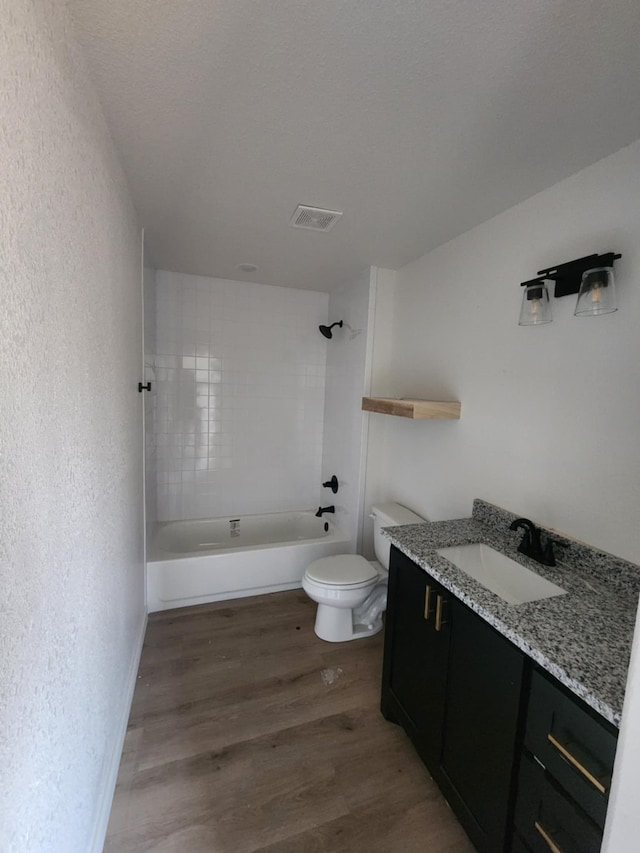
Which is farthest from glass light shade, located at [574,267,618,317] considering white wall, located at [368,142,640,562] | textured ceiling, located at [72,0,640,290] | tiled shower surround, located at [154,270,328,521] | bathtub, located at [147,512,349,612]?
tiled shower surround, located at [154,270,328,521]

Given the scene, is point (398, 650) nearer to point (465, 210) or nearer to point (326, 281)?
point (465, 210)

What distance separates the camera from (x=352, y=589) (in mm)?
2004

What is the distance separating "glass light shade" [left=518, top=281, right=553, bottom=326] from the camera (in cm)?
134

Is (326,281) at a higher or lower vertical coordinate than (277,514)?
higher

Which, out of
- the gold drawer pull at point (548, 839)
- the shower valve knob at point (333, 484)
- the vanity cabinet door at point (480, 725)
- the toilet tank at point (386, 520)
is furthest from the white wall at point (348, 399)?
the gold drawer pull at point (548, 839)

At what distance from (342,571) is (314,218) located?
6.30 ft

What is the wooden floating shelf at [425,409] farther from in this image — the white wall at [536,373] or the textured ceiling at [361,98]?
the textured ceiling at [361,98]

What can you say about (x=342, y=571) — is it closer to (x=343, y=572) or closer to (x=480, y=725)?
(x=343, y=572)

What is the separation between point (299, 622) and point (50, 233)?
2.27 meters

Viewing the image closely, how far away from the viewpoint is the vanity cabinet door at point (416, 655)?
A: 125cm

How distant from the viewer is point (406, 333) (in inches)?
94.5

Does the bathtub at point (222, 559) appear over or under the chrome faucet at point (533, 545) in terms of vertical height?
under

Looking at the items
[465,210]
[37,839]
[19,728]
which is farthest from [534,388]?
[37,839]

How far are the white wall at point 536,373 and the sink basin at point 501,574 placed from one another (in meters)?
0.25
